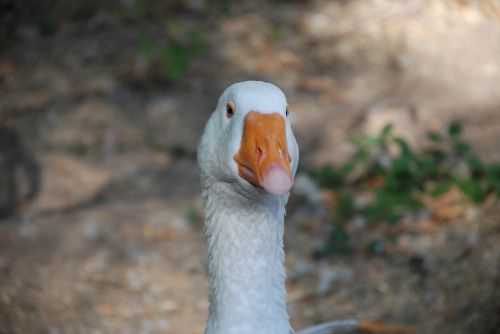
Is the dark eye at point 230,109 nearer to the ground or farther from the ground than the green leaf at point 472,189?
nearer to the ground

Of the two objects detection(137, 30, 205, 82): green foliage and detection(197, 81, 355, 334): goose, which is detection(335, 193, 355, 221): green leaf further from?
Answer: detection(197, 81, 355, 334): goose

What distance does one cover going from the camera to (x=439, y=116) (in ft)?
18.3

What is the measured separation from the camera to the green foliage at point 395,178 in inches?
190

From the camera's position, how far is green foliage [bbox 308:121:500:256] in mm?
Result: 4828

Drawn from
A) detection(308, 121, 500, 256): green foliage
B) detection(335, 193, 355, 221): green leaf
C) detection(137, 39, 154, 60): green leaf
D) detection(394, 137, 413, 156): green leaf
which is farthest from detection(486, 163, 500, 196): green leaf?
detection(137, 39, 154, 60): green leaf

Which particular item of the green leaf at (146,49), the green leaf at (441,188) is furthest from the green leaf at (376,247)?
the green leaf at (146,49)

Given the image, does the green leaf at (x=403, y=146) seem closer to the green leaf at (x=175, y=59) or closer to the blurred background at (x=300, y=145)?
the blurred background at (x=300, y=145)

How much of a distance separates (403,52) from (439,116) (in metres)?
1.16

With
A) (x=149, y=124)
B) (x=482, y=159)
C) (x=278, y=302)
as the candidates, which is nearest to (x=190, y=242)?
(x=149, y=124)

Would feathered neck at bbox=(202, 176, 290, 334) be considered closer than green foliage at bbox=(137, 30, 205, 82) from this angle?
Yes

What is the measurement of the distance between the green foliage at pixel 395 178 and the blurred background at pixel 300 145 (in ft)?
0.05

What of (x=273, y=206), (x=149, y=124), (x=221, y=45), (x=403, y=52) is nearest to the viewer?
(x=273, y=206)

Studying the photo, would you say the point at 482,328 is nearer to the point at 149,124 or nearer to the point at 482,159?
the point at 482,159

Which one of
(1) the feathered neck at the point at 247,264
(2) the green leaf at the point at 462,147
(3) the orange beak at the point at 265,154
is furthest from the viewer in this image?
(2) the green leaf at the point at 462,147
